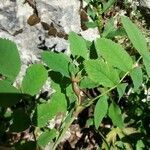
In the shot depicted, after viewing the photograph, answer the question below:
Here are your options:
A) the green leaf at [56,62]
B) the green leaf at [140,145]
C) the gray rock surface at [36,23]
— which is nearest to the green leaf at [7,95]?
the green leaf at [56,62]

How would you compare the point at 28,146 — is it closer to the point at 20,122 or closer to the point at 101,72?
the point at 20,122

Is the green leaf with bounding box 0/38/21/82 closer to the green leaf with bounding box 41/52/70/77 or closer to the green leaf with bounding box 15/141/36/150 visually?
the green leaf with bounding box 41/52/70/77

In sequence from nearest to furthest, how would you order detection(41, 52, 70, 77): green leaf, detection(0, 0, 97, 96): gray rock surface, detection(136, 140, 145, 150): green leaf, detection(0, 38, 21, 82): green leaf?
detection(0, 38, 21, 82): green leaf
detection(41, 52, 70, 77): green leaf
detection(136, 140, 145, 150): green leaf
detection(0, 0, 97, 96): gray rock surface

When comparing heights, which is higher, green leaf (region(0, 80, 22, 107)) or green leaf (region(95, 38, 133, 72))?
green leaf (region(95, 38, 133, 72))

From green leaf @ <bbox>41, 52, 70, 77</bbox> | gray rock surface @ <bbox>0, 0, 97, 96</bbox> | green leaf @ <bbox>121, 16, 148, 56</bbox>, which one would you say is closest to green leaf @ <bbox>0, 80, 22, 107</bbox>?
green leaf @ <bbox>41, 52, 70, 77</bbox>

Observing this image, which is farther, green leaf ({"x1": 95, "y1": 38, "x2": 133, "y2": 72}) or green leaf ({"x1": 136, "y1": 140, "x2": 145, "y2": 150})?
green leaf ({"x1": 136, "y1": 140, "x2": 145, "y2": 150})

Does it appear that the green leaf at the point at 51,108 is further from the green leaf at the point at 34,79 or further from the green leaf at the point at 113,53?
the green leaf at the point at 113,53

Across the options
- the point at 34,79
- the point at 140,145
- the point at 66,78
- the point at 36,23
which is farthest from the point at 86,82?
the point at 36,23
